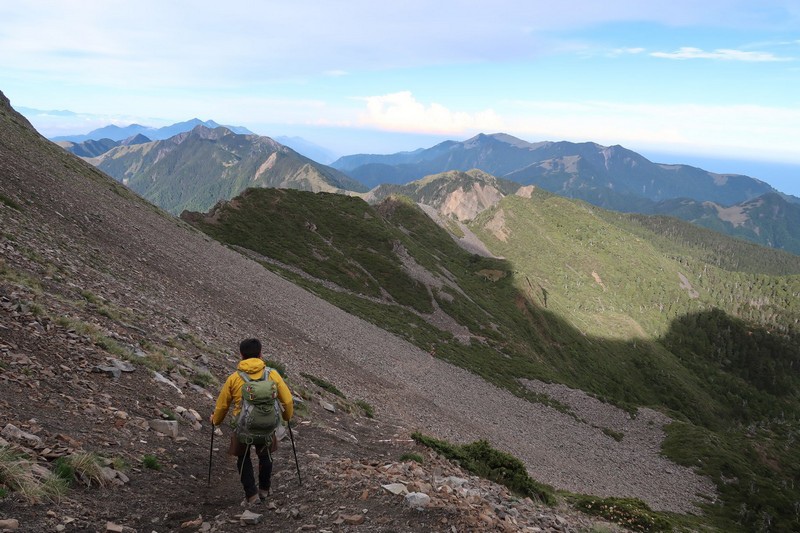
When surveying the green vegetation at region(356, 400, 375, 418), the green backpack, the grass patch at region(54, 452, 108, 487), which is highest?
the green backpack

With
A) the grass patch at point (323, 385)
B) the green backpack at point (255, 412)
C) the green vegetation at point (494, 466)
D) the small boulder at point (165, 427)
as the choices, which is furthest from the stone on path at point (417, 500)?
the grass patch at point (323, 385)

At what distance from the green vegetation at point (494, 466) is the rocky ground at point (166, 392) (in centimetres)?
96

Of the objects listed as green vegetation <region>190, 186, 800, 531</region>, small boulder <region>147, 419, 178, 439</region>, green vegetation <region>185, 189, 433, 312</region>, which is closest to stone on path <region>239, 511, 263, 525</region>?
small boulder <region>147, 419, 178, 439</region>

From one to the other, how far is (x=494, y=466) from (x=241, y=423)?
10.9 metres

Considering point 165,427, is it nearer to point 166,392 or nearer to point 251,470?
point 166,392

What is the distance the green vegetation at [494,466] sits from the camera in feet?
50.2

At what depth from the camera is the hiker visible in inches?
358

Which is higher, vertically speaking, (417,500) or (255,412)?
(255,412)

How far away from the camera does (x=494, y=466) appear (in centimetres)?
1623

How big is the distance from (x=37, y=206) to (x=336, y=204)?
9591cm

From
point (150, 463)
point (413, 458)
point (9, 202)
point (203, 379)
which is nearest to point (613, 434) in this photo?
point (413, 458)

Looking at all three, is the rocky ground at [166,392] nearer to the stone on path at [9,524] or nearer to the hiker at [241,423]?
the stone on path at [9,524]

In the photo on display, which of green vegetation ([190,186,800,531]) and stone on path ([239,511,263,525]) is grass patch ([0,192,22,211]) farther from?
green vegetation ([190,186,800,531])

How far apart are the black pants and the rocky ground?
429mm
